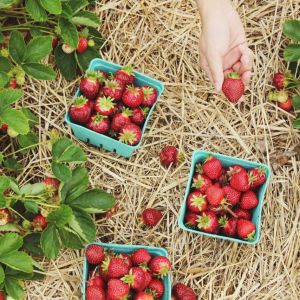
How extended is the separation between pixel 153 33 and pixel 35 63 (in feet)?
1.69

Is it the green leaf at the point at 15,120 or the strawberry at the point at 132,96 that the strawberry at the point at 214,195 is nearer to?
the strawberry at the point at 132,96

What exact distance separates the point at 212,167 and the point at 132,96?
34 centimetres

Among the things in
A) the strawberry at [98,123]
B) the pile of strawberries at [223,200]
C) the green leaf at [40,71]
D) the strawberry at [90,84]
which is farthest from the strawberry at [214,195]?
the green leaf at [40,71]

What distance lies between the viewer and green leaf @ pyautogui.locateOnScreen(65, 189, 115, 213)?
1632 millimetres

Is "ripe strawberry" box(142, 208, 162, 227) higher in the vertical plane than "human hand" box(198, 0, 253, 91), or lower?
lower

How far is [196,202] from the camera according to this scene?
5.49ft

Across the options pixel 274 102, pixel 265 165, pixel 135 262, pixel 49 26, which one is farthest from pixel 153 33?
pixel 135 262

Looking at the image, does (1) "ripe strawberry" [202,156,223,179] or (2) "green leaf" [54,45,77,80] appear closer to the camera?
(1) "ripe strawberry" [202,156,223,179]

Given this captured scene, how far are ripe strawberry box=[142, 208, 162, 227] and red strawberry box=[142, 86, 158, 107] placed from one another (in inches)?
13.8

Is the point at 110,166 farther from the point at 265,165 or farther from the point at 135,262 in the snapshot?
the point at 265,165

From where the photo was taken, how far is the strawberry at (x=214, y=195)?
1.67 m

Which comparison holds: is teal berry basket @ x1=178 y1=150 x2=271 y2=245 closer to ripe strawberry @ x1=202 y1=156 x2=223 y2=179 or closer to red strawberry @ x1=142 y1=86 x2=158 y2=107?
ripe strawberry @ x1=202 y1=156 x2=223 y2=179

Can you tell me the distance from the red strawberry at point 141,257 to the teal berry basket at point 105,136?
328 mm

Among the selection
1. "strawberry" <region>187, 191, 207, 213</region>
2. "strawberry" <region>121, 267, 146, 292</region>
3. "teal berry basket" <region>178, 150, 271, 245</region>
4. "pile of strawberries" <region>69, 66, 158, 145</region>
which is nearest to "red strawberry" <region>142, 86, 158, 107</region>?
"pile of strawberries" <region>69, 66, 158, 145</region>
